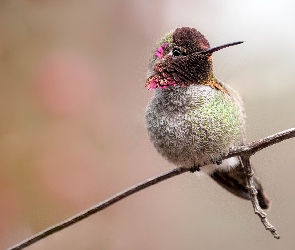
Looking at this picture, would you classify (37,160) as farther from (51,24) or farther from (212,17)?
(212,17)

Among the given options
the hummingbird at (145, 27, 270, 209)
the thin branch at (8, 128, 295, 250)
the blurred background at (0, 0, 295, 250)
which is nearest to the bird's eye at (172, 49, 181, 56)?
the hummingbird at (145, 27, 270, 209)

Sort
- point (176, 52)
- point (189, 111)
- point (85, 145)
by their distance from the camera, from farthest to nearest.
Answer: point (85, 145) → point (189, 111) → point (176, 52)

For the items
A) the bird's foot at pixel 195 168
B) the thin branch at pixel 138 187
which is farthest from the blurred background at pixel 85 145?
the thin branch at pixel 138 187

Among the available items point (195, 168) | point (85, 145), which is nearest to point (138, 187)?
point (195, 168)

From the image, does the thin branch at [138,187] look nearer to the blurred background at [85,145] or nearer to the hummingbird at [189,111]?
the hummingbird at [189,111]

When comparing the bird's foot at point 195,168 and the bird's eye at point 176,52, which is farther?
the bird's foot at point 195,168

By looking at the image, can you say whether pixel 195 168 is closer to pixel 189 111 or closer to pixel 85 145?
pixel 189 111

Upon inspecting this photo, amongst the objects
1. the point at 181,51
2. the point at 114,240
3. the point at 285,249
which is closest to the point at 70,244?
the point at 114,240
